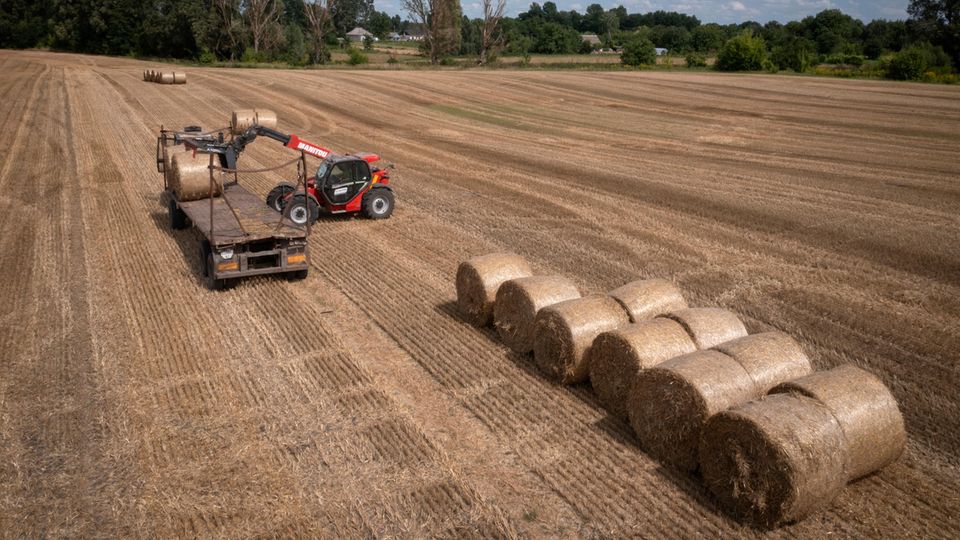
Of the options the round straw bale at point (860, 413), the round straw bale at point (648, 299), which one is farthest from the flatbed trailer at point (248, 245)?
the round straw bale at point (860, 413)

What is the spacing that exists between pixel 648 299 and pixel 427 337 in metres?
3.28

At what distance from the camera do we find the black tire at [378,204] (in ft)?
55.4

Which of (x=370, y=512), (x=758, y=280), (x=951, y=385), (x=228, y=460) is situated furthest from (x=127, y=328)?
(x=951, y=385)

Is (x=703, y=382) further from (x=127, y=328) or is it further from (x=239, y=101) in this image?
(x=239, y=101)

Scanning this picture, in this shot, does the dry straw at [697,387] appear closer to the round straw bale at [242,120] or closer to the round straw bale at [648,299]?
the round straw bale at [648,299]

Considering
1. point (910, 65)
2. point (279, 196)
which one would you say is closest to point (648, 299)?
point (279, 196)

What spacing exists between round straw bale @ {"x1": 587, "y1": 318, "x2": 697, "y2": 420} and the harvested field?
332 mm

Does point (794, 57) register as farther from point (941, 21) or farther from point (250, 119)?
point (250, 119)

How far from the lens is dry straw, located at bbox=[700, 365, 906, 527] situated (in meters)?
6.47

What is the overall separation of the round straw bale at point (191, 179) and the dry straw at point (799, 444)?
37.5ft

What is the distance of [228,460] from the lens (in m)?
7.76

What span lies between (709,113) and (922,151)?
475 inches

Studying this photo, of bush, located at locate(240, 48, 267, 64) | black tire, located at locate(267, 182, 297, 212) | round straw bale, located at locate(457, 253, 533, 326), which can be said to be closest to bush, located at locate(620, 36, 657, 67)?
bush, located at locate(240, 48, 267, 64)

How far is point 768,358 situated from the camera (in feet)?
26.2
